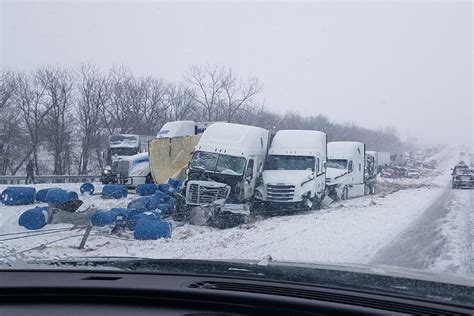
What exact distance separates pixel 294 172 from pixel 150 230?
27.2ft

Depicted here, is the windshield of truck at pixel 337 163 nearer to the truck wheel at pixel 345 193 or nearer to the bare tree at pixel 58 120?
the truck wheel at pixel 345 193

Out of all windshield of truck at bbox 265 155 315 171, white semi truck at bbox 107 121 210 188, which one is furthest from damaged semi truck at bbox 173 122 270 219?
white semi truck at bbox 107 121 210 188

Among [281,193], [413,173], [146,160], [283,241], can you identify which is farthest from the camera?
[413,173]

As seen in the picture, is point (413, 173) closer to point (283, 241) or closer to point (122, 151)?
point (122, 151)

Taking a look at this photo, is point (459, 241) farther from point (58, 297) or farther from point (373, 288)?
point (58, 297)

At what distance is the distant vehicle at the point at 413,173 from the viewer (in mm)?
41000

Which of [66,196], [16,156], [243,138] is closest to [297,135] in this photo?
[243,138]

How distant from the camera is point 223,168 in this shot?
17.3m

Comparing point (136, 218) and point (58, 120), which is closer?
point (136, 218)

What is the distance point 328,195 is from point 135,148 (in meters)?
14.3

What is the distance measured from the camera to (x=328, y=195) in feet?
72.9

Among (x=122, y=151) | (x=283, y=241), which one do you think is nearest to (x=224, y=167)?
(x=283, y=241)

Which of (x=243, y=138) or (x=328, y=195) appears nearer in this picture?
(x=243, y=138)

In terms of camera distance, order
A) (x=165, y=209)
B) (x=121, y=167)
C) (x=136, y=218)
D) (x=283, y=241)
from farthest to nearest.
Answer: (x=121, y=167)
(x=165, y=209)
(x=136, y=218)
(x=283, y=241)
